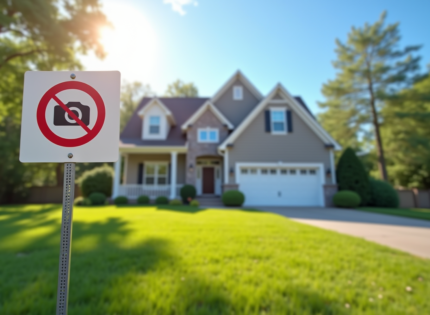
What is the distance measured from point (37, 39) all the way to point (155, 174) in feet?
33.7

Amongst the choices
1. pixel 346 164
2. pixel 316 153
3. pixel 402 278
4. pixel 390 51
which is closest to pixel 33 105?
pixel 402 278

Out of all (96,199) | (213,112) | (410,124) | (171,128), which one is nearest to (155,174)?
(171,128)

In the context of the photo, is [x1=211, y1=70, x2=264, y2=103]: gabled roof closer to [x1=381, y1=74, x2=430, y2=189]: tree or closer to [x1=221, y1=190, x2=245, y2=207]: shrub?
[x1=221, y1=190, x2=245, y2=207]: shrub

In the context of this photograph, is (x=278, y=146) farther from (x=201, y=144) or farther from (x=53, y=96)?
(x=53, y=96)

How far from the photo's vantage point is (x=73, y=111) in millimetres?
1242

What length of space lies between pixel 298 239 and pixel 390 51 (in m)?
22.9

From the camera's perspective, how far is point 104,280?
8.23 feet

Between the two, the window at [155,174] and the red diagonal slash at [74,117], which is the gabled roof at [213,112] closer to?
the window at [155,174]

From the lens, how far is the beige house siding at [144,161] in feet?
48.1

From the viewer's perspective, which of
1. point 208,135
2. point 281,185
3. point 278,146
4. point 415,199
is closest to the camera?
point 281,185

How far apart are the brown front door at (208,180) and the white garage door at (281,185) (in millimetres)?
2728

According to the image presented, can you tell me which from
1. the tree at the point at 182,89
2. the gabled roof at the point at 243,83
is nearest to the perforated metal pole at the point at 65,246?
the gabled roof at the point at 243,83

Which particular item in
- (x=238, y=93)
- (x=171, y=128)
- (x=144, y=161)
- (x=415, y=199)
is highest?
(x=238, y=93)

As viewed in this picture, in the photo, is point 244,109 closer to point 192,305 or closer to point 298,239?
point 298,239
